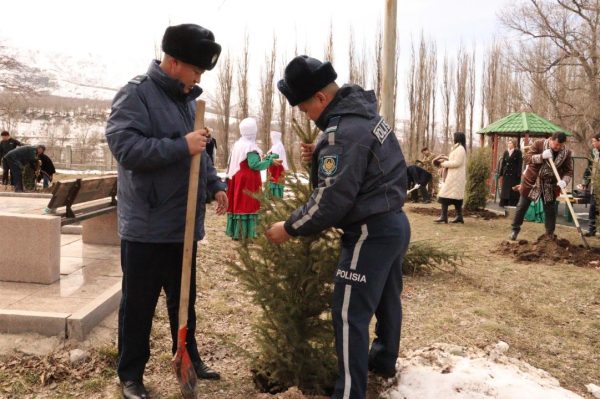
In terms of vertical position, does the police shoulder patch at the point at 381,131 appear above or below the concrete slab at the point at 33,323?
above

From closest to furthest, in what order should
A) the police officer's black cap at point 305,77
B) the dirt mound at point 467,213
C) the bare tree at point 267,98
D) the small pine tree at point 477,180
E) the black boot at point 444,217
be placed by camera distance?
the police officer's black cap at point 305,77
the black boot at point 444,217
the dirt mound at point 467,213
the small pine tree at point 477,180
the bare tree at point 267,98

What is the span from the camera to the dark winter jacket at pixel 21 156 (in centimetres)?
1359

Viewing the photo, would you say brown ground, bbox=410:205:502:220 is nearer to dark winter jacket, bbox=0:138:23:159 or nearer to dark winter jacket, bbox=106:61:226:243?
dark winter jacket, bbox=106:61:226:243

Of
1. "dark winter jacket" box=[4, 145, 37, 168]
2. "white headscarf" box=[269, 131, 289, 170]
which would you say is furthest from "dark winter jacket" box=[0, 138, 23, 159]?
"white headscarf" box=[269, 131, 289, 170]

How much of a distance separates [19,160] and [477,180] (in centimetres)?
1184

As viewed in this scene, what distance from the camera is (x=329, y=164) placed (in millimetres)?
2348

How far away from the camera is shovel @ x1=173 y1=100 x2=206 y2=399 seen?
2697 mm

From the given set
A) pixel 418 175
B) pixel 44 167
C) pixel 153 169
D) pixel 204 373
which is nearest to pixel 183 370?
pixel 204 373

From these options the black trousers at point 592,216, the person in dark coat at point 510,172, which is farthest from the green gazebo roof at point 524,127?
the black trousers at point 592,216

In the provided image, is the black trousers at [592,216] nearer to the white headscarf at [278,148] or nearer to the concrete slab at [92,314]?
the white headscarf at [278,148]

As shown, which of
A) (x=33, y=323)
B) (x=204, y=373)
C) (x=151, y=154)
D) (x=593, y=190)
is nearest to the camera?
(x=151, y=154)

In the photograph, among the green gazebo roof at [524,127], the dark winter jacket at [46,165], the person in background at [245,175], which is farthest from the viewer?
the dark winter jacket at [46,165]

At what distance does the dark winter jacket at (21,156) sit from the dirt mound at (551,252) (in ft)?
39.0

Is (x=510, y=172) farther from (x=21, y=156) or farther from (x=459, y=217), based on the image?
(x=21, y=156)
